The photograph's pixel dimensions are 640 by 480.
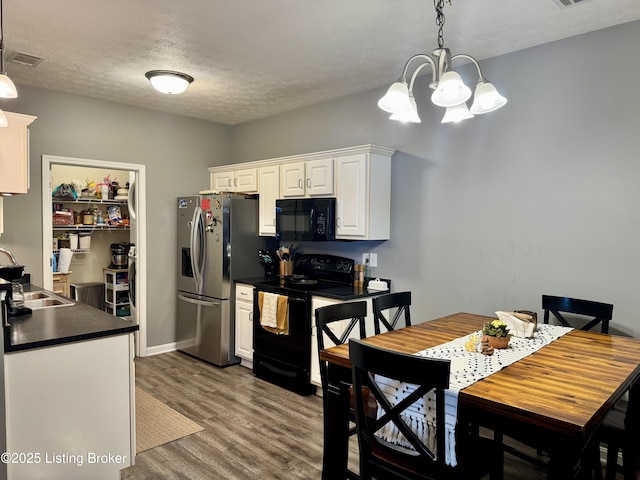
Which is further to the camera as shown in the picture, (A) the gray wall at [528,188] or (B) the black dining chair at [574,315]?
(A) the gray wall at [528,188]

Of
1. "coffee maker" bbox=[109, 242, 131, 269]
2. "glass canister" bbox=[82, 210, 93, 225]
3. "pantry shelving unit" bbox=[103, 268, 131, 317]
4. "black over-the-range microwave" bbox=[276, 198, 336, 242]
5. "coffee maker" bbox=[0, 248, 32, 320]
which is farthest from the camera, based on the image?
"coffee maker" bbox=[109, 242, 131, 269]

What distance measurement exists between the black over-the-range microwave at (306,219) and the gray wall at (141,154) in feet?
4.81

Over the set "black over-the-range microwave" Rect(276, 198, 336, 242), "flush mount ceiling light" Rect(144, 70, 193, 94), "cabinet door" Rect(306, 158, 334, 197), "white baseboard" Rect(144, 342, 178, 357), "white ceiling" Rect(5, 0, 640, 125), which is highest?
"white ceiling" Rect(5, 0, 640, 125)

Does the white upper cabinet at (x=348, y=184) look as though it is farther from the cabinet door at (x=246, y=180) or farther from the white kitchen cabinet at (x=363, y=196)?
the cabinet door at (x=246, y=180)

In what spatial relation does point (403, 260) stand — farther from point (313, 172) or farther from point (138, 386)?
point (138, 386)

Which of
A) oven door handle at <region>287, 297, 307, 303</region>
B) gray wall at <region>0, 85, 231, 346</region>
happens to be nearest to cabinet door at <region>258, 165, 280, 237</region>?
oven door handle at <region>287, 297, 307, 303</region>

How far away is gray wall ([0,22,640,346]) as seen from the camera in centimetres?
272

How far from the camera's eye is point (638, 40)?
2627 mm

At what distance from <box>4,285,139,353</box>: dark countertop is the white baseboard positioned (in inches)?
87.7

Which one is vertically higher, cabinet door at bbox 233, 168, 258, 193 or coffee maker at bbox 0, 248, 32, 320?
cabinet door at bbox 233, 168, 258, 193

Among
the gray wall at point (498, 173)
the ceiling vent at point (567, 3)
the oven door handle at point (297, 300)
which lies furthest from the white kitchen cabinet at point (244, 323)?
the ceiling vent at point (567, 3)

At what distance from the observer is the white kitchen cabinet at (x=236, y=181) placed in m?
4.62

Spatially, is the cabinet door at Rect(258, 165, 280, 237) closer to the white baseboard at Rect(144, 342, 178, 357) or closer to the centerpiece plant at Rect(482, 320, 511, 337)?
the white baseboard at Rect(144, 342, 178, 357)

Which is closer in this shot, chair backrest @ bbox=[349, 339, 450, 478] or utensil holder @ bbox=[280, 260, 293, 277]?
chair backrest @ bbox=[349, 339, 450, 478]
